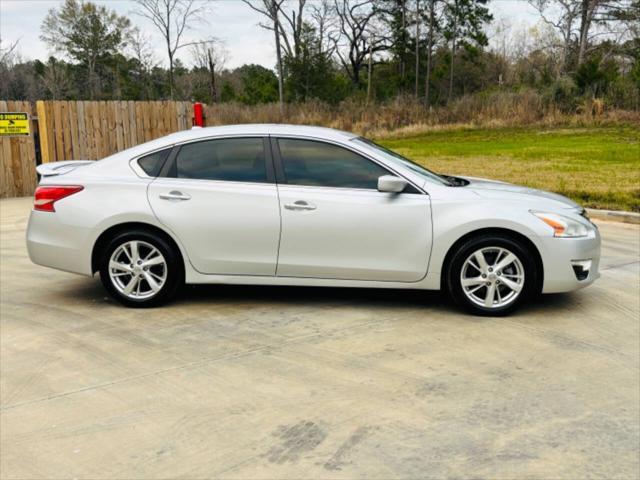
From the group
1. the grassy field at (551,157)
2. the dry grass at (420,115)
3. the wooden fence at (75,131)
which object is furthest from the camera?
the dry grass at (420,115)

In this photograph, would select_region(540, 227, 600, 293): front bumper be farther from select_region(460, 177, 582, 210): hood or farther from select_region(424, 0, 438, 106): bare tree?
select_region(424, 0, 438, 106): bare tree

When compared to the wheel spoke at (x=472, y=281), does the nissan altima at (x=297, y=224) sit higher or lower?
higher

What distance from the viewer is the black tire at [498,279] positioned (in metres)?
5.69

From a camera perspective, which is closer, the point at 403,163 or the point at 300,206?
the point at 300,206

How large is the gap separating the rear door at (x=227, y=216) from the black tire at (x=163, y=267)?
143 millimetres

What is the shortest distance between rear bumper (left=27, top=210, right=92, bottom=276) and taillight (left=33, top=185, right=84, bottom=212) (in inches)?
2.1

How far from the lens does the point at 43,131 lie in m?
14.3

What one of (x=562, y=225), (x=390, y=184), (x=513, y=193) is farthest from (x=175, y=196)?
(x=562, y=225)

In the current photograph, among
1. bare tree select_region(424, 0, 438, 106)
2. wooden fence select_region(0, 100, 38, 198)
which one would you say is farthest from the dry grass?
wooden fence select_region(0, 100, 38, 198)

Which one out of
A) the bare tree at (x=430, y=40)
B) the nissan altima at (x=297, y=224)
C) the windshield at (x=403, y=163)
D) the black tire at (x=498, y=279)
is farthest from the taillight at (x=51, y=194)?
the bare tree at (x=430, y=40)

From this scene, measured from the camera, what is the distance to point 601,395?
4.20 m

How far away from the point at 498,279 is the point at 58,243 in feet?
12.3

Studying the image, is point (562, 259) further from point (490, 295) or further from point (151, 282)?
point (151, 282)

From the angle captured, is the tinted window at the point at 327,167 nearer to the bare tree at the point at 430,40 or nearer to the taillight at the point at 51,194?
the taillight at the point at 51,194
